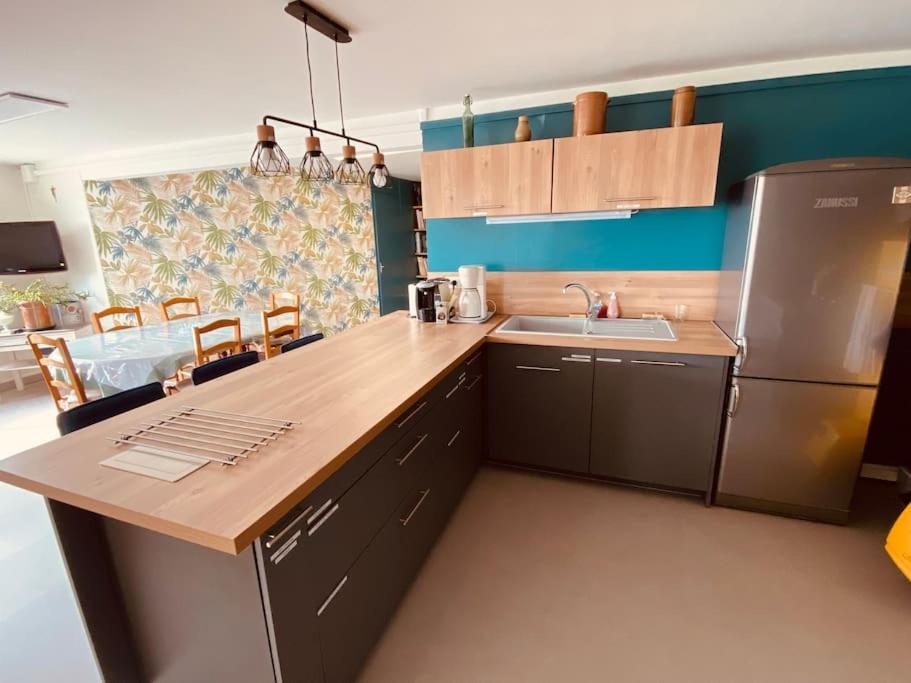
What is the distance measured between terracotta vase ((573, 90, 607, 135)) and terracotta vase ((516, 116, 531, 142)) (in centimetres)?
28

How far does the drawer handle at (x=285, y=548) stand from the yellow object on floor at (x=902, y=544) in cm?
222

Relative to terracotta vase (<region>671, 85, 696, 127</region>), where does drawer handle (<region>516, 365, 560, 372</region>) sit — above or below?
below

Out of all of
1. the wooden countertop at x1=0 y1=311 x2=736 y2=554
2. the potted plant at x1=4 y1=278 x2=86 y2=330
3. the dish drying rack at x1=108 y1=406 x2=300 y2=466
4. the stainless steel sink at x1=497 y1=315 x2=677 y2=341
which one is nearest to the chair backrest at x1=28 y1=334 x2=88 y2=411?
the wooden countertop at x1=0 y1=311 x2=736 y2=554

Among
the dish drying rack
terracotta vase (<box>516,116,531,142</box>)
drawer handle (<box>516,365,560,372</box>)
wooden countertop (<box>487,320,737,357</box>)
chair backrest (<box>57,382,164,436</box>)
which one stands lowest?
drawer handle (<box>516,365,560,372</box>)

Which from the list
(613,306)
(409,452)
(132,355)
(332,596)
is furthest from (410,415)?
(132,355)

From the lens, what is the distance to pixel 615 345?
2.14 meters

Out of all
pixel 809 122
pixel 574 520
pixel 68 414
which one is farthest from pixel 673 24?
pixel 68 414

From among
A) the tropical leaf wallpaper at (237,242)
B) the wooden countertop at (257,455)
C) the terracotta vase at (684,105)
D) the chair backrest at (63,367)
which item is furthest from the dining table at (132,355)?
the terracotta vase at (684,105)

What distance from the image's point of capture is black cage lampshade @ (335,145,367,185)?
7.14ft

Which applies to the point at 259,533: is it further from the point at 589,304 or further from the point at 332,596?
the point at 589,304

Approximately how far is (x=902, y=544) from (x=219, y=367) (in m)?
2.95

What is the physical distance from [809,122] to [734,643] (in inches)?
99.1

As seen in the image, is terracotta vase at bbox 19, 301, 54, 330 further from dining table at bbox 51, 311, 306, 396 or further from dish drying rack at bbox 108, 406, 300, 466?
dish drying rack at bbox 108, 406, 300, 466

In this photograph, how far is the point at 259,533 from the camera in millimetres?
858
